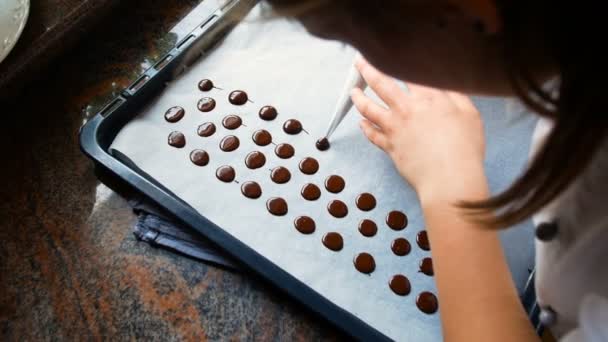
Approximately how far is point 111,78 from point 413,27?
1.57ft

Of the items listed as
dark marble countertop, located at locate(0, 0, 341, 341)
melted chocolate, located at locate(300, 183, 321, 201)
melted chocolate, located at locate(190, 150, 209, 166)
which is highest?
melted chocolate, located at locate(300, 183, 321, 201)

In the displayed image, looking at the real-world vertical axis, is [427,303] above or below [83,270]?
above

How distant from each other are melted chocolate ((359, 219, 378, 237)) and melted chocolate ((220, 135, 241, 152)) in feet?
0.57

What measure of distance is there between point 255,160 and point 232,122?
0.20 feet

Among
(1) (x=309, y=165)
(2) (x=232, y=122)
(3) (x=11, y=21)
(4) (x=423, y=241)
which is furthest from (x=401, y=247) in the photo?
(3) (x=11, y=21)

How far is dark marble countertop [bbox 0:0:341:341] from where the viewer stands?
486 mm

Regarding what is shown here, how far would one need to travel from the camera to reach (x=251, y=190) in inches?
21.9

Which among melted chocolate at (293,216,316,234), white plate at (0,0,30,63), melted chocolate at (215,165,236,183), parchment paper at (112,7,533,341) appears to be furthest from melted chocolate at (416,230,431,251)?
white plate at (0,0,30,63)

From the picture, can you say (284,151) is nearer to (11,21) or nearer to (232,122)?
(232,122)

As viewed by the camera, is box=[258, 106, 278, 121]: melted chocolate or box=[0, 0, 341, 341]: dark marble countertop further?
box=[258, 106, 278, 121]: melted chocolate

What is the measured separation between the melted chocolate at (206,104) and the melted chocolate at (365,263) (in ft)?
0.85

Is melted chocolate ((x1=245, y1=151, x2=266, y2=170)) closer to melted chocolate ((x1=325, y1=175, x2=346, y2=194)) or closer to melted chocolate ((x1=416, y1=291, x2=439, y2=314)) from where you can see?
melted chocolate ((x1=325, y1=175, x2=346, y2=194))

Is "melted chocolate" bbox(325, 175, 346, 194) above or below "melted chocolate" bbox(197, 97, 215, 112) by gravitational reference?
above

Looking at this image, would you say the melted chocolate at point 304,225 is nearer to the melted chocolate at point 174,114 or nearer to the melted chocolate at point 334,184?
the melted chocolate at point 334,184
